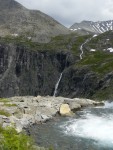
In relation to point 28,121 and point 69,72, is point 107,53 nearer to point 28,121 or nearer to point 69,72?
point 69,72

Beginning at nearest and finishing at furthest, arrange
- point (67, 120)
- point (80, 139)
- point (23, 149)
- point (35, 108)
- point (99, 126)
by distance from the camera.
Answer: point (23, 149) < point (80, 139) < point (99, 126) < point (67, 120) < point (35, 108)

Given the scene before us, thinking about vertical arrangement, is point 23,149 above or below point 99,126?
above

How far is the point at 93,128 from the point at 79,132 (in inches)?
185

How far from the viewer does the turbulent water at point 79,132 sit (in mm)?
57831

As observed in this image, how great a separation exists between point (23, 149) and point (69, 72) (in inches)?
5543

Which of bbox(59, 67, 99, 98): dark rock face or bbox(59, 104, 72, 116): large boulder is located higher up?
bbox(59, 104, 72, 116): large boulder

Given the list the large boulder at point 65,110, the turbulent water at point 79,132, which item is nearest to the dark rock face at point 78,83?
the large boulder at point 65,110

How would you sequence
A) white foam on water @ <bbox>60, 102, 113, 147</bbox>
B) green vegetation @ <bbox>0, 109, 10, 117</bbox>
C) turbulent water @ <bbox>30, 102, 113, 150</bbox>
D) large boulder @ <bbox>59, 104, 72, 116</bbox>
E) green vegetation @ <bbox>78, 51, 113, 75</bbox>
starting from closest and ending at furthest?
turbulent water @ <bbox>30, 102, 113, 150</bbox>, white foam on water @ <bbox>60, 102, 113, 147</bbox>, green vegetation @ <bbox>0, 109, 10, 117</bbox>, large boulder @ <bbox>59, 104, 72, 116</bbox>, green vegetation @ <bbox>78, 51, 113, 75</bbox>

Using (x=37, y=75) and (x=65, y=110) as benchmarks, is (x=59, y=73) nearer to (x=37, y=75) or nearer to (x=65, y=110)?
(x=37, y=75)

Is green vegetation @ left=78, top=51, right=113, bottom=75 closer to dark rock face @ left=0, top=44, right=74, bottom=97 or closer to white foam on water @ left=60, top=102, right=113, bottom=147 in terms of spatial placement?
dark rock face @ left=0, top=44, right=74, bottom=97

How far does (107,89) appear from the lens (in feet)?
416

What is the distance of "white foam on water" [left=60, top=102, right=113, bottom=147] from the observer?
63169mm

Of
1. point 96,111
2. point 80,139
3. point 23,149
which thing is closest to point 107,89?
point 96,111

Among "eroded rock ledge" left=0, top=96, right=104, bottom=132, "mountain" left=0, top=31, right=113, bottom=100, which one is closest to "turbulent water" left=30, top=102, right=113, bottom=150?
"eroded rock ledge" left=0, top=96, right=104, bottom=132
